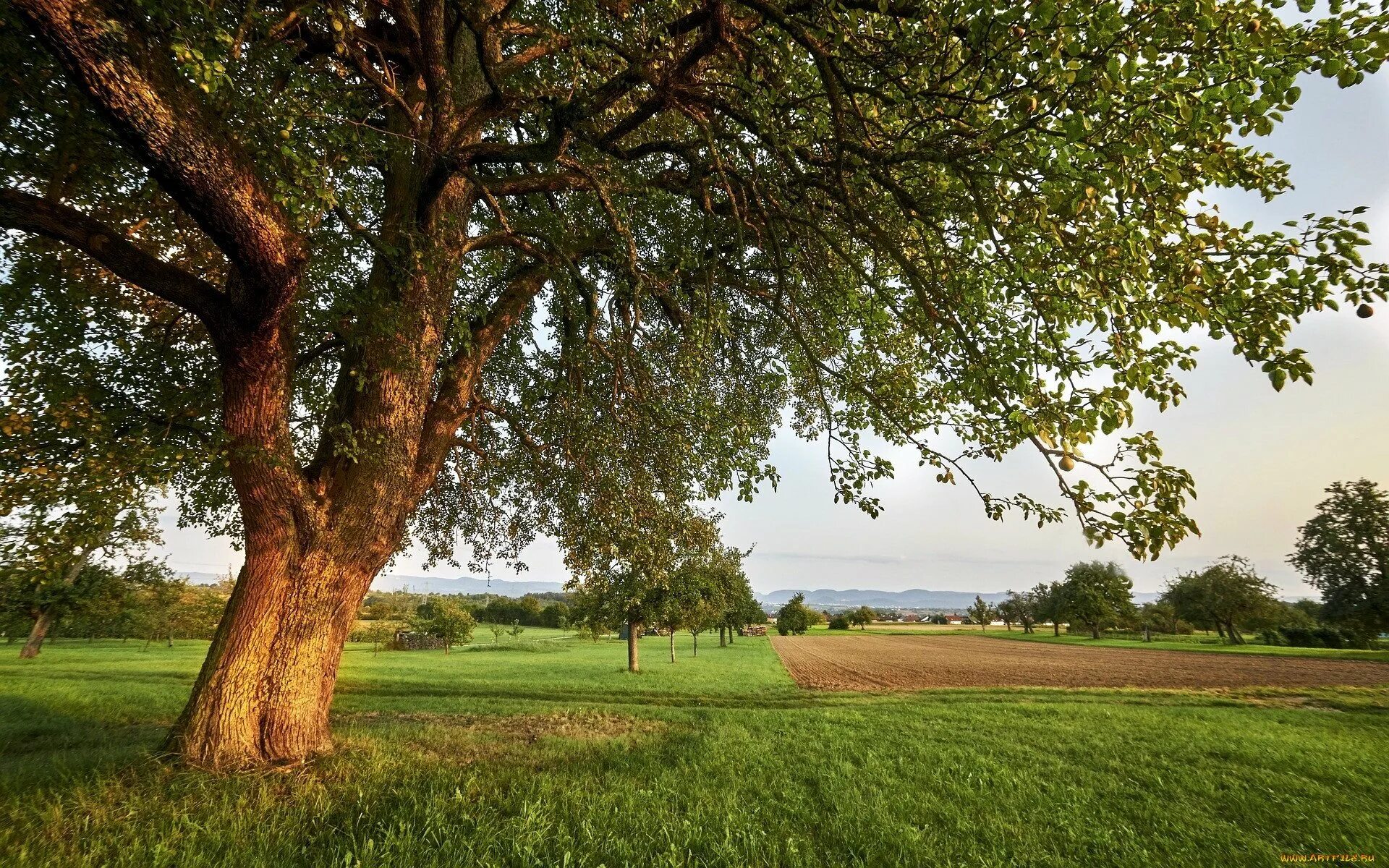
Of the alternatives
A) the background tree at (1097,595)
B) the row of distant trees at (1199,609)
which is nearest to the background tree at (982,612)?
the row of distant trees at (1199,609)

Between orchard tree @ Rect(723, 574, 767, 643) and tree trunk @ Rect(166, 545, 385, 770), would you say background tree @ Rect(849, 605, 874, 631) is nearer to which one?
orchard tree @ Rect(723, 574, 767, 643)

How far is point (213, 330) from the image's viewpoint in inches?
241

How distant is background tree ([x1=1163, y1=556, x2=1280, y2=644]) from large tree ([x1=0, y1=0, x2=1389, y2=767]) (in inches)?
2803

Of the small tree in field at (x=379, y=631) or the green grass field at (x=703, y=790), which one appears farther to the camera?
the small tree in field at (x=379, y=631)

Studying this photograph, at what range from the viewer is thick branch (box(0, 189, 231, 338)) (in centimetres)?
511

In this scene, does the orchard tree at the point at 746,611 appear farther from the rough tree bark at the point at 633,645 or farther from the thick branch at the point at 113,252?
the thick branch at the point at 113,252

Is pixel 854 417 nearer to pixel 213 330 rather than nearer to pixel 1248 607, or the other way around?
pixel 213 330

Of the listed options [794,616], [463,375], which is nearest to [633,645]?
[463,375]

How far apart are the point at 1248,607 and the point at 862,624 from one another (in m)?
81.7

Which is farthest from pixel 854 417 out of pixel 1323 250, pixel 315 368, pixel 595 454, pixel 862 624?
pixel 862 624

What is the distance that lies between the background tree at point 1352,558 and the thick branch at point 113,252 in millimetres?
57050

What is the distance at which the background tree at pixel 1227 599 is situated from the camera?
53.8 meters

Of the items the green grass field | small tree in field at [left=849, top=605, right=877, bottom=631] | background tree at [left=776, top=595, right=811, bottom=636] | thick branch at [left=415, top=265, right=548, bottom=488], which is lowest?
small tree in field at [left=849, top=605, right=877, bottom=631]

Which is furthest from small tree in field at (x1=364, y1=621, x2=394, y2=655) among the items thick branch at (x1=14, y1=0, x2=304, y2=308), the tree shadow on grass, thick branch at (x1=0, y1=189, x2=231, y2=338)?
thick branch at (x1=14, y1=0, x2=304, y2=308)
